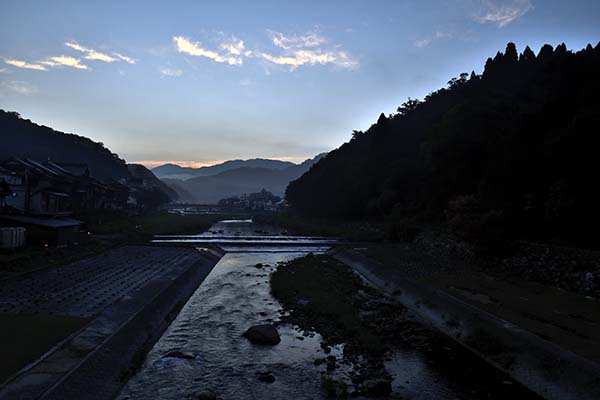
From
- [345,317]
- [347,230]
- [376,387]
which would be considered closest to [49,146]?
[347,230]

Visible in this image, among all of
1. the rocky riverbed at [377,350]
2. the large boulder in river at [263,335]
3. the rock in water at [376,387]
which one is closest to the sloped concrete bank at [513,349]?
the rocky riverbed at [377,350]

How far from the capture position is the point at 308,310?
18797 millimetres

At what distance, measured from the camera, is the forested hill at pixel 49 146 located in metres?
89.6

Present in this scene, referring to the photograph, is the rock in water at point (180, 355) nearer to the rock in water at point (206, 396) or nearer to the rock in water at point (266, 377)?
the rock in water at point (266, 377)

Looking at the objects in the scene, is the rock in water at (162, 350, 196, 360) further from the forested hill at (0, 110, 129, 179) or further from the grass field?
the forested hill at (0, 110, 129, 179)

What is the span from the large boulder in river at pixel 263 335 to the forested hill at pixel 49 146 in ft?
267

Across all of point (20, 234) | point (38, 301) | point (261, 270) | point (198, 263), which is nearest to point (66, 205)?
point (20, 234)

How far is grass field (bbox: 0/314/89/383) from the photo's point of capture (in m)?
10.0

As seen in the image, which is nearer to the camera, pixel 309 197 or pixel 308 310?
pixel 308 310

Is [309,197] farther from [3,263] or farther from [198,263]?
[3,263]

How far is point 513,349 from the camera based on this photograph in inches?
502

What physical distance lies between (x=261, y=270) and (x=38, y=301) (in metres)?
15.9

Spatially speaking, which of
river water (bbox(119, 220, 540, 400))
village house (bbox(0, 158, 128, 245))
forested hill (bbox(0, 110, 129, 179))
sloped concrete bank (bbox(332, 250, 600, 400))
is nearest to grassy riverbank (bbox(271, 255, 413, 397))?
river water (bbox(119, 220, 540, 400))

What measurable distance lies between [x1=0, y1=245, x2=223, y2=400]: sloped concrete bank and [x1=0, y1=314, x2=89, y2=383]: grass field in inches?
16.2
